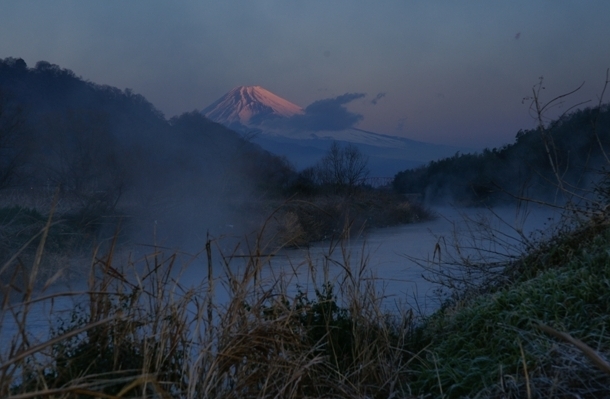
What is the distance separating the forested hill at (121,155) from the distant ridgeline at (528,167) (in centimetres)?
844

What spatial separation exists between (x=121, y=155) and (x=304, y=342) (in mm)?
24956

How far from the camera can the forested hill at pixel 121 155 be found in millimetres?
22609

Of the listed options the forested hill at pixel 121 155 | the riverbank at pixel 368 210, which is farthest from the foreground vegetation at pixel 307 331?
the forested hill at pixel 121 155

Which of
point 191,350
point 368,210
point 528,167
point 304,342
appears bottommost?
point 368,210

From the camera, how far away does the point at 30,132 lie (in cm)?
2628

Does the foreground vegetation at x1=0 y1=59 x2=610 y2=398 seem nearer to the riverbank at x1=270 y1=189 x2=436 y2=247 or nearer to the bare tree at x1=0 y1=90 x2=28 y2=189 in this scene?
the riverbank at x1=270 y1=189 x2=436 y2=247

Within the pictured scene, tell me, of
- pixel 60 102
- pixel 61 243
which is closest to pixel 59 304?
pixel 61 243

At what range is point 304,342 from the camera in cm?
502

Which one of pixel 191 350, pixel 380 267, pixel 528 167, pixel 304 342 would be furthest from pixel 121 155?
pixel 191 350

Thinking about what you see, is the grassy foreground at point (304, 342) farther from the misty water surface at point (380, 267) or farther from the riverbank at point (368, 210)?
the riverbank at point (368, 210)

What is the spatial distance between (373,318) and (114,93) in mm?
42628

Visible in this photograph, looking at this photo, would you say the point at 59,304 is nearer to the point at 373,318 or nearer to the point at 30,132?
the point at 373,318

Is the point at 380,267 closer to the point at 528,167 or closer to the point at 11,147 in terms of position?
the point at 528,167

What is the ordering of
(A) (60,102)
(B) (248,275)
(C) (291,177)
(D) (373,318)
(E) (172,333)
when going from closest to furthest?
(E) (172,333) < (B) (248,275) < (D) (373,318) < (C) (291,177) < (A) (60,102)
